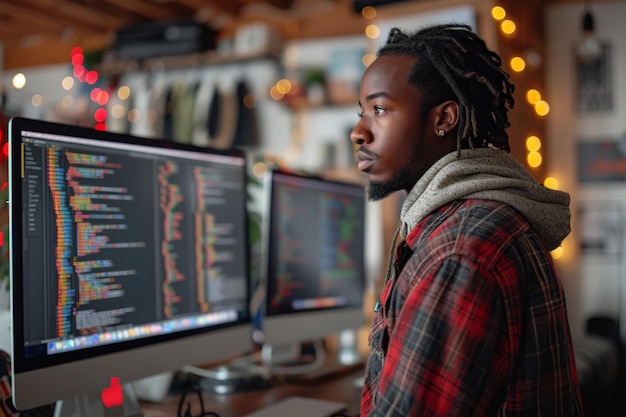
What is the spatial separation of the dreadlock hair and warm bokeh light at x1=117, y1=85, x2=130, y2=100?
477 cm

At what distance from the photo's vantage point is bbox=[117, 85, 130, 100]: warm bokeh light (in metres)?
5.60

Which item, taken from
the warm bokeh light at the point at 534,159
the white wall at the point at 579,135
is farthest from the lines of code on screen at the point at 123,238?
the white wall at the point at 579,135

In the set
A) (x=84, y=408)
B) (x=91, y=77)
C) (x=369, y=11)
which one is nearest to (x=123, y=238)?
(x=84, y=408)

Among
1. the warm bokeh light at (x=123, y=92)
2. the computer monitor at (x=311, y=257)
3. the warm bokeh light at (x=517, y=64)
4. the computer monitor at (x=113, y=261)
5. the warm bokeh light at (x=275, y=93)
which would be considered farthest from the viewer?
the warm bokeh light at (x=123, y=92)

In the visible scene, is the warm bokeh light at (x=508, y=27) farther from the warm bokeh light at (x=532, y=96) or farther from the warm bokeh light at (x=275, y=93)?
the warm bokeh light at (x=275, y=93)

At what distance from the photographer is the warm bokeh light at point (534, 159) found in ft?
12.8

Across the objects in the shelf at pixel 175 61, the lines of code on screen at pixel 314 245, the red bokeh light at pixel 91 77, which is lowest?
the lines of code on screen at pixel 314 245

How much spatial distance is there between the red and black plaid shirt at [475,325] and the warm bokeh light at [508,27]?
9.40 feet

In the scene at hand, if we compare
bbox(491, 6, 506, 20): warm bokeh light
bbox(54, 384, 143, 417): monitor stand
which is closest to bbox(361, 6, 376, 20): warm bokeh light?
bbox(491, 6, 506, 20): warm bokeh light

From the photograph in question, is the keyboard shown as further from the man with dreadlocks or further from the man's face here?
the man's face

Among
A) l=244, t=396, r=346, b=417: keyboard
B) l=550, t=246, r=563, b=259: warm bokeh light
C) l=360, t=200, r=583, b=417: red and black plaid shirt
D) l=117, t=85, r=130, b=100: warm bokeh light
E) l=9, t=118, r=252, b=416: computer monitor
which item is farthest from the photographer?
l=117, t=85, r=130, b=100: warm bokeh light

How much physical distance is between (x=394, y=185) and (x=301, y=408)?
59 centimetres

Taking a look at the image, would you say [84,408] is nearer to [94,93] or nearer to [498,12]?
[498,12]

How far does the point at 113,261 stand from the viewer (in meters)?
1.21
